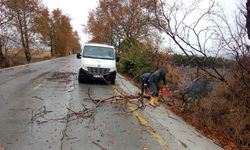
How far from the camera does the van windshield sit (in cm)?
2053

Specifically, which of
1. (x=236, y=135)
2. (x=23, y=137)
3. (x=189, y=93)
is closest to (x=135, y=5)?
(x=189, y=93)

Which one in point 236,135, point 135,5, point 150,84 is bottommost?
point 236,135

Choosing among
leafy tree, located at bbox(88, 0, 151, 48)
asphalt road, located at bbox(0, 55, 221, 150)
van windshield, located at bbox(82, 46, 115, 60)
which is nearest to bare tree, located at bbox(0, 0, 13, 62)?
leafy tree, located at bbox(88, 0, 151, 48)

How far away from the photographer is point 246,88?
12961 mm

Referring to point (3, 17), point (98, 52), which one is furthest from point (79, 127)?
point (3, 17)

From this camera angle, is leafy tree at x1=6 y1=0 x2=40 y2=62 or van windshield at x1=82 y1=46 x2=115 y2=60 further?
leafy tree at x1=6 y1=0 x2=40 y2=62

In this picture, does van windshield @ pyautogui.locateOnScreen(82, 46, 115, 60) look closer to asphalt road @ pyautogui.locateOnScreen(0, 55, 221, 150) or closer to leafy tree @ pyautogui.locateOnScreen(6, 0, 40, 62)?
asphalt road @ pyautogui.locateOnScreen(0, 55, 221, 150)

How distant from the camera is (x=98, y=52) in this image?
68.2ft

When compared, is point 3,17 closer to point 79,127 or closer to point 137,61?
point 137,61

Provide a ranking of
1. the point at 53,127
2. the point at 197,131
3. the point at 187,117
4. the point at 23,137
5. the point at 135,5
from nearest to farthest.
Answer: the point at 23,137 < the point at 53,127 < the point at 197,131 < the point at 187,117 < the point at 135,5

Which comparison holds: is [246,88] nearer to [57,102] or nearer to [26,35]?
[57,102]

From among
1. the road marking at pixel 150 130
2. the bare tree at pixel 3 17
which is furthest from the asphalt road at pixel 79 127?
the bare tree at pixel 3 17

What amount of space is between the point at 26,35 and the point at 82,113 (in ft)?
133

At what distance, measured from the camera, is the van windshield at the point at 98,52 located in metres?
20.5
